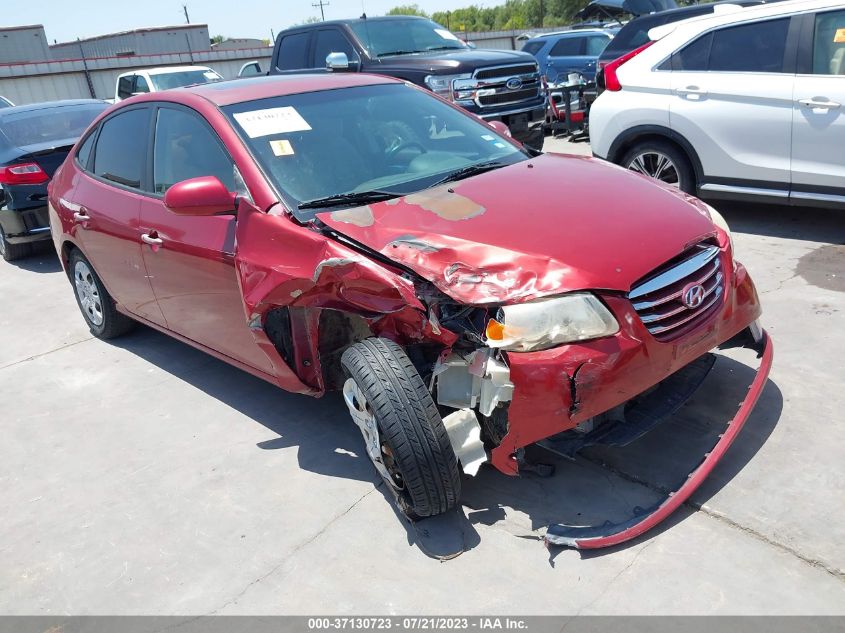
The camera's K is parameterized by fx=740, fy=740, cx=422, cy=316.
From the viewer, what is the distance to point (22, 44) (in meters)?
41.4

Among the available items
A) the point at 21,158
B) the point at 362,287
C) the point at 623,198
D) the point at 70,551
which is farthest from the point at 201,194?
the point at 21,158

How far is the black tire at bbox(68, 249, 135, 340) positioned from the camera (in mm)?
5297

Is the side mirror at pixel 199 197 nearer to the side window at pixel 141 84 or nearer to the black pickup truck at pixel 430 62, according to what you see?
the black pickup truck at pixel 430 62

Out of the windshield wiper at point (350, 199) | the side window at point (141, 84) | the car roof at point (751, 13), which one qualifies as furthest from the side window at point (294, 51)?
the windshield wiper at point (350, 199)

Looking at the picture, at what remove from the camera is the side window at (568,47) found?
14352 millimetres

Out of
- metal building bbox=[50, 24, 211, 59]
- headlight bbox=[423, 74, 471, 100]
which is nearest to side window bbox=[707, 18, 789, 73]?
headlight bbox=[423, 74, 471, 100]

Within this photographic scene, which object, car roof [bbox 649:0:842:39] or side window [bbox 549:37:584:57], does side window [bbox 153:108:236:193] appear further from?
side window [bbox 549:37:584:57]

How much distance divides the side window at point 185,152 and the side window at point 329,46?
5.78 metres

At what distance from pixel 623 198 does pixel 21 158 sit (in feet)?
21.6

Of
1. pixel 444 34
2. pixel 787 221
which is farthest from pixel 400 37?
pixel 787 221

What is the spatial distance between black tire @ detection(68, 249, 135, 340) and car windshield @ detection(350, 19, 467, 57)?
531 cm

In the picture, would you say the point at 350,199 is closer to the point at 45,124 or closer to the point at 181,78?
the point at 45,124

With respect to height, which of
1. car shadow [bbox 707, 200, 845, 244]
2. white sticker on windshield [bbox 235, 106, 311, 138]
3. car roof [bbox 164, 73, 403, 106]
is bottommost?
car shadow [bbox 707, 200, 845, 244]

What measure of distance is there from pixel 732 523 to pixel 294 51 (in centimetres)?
926
